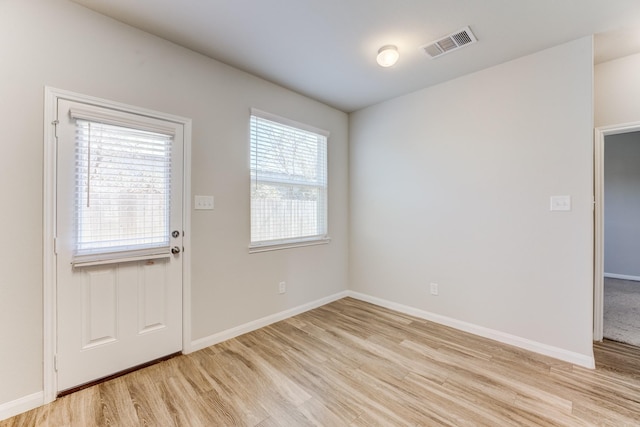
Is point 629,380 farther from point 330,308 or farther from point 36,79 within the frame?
point 36,79

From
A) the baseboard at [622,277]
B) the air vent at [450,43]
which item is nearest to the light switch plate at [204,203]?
the air vent at [450,43]

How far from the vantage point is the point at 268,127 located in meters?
2.96

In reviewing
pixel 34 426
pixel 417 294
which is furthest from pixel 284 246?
pixel 34 426

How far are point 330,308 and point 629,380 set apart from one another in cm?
257

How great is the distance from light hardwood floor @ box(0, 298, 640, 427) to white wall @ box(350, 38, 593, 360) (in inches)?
17.3

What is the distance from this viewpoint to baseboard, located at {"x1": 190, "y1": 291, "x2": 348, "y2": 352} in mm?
2453

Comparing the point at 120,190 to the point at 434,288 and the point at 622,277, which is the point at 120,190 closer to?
the point at 434,288

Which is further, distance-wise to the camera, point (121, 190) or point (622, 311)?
point (622, 311)

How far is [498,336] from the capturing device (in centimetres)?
259

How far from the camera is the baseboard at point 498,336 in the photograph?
220 cm

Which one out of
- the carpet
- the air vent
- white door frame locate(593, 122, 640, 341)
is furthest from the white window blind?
the carpet

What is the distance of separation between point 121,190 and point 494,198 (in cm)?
323

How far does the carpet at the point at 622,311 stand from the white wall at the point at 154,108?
2.96 metres

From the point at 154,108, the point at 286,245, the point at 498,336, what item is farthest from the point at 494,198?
the point at 154,108
